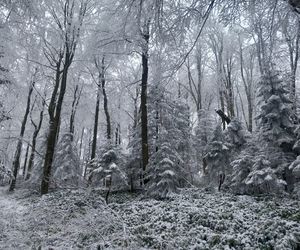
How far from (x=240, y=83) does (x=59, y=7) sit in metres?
20.7

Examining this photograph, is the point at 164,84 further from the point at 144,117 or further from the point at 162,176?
the point at 144,117

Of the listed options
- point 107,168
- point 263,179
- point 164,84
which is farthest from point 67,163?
point 164,84

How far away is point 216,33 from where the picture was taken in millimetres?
20828

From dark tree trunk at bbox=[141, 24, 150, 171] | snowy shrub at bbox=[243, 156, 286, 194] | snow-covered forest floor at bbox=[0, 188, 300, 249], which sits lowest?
snow-covered forest floor at bbox=[0, 188, 300, 249]

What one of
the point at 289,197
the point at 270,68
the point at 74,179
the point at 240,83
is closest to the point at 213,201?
the point at 289,197

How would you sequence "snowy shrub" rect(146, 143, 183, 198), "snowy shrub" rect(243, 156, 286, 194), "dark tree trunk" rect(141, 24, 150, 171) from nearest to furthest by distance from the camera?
"snowy shrub" rect(243, 156, 286, 194) → "snowy shrub" rect(146, 143, 183, 198) → "dark tree trunk" rect(141, 24, 150, 171)

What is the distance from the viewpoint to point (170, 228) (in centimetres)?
664

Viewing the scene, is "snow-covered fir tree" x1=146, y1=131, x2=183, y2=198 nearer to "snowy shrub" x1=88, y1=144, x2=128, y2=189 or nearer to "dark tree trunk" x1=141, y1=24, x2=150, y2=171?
"dark tree trunk" x1=141, y1=24, x2=150, y2=171

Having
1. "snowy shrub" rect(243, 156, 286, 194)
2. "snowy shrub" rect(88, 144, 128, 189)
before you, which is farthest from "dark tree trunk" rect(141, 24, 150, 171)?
"snowy shrub" rect(243, 156, 286, 194)

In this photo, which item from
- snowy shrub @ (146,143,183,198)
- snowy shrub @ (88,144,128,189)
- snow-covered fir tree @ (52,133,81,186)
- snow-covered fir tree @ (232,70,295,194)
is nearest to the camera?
snow-covered fir tree @ (232,70,295,194)

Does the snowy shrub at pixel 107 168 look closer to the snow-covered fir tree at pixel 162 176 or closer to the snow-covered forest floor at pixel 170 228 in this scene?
the snow-covered fir tree at pixel 162 176

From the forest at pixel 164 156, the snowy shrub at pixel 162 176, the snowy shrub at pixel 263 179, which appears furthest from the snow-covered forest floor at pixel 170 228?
the snowy shrub at pixel 162 176

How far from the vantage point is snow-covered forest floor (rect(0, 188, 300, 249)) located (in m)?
5.66

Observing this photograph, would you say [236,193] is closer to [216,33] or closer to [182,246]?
[182,246]
